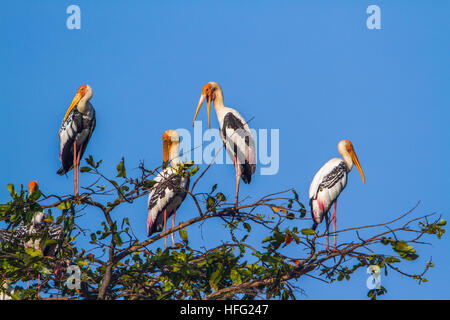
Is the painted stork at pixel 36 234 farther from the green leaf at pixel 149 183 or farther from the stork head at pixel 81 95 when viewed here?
the stork head at pixel 81 95

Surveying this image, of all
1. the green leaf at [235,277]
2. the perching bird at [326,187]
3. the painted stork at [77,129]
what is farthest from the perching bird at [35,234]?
the perching bird at [326,187]

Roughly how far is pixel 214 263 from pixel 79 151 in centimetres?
391

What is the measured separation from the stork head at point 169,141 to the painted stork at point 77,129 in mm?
1065

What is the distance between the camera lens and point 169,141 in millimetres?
11172

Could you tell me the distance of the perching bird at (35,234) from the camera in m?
8.09

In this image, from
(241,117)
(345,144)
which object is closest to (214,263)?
(241,117)

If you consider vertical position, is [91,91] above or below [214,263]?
above

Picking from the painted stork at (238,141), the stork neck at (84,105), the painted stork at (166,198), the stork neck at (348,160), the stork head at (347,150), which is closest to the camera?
the painted stork at (166,198)

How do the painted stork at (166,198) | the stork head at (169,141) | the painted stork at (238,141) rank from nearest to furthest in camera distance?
the painted stork at (166,198) → the painted stork at (238,141) → the stork head at (169,141)

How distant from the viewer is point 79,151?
11.3 m
